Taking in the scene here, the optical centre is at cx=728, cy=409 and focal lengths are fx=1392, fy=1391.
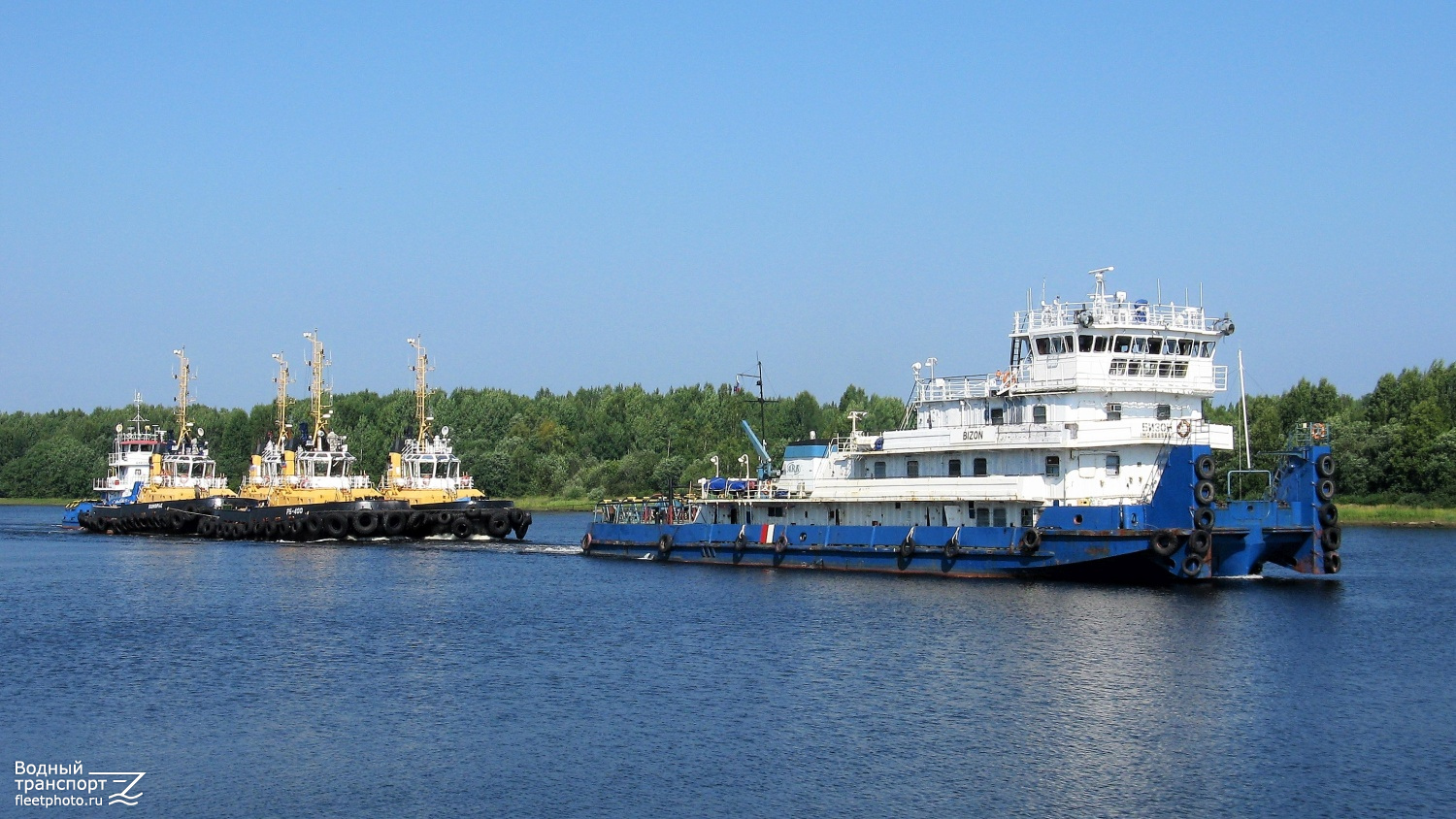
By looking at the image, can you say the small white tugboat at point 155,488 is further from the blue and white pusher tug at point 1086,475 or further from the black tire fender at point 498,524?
the blue and white pusher tug at point 1086,475

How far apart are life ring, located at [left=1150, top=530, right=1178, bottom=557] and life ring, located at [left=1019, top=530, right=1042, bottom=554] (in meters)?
3.14

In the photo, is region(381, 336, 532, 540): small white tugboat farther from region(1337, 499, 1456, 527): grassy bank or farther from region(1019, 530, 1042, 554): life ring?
region(1337, 499, 1456, 527): grassy bank

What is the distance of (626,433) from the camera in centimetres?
12875

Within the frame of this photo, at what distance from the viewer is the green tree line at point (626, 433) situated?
8006 cm

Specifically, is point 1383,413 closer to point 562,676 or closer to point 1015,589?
point 1015,589

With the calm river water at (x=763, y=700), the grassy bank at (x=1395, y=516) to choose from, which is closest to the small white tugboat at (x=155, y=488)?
the calm river water at (x=763, y=700)

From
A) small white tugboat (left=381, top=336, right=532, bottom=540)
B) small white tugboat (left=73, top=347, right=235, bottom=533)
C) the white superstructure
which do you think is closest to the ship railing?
the white superstructure

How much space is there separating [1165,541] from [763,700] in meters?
15.0

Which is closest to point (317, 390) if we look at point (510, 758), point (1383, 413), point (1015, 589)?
point (1015, 589)

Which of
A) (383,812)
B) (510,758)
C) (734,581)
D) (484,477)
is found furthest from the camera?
(484,477)

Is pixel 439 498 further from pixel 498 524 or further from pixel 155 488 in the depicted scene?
pixel 155 488

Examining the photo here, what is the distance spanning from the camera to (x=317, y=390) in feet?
247

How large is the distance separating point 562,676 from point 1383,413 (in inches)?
2822

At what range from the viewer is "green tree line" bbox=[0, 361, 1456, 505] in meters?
80.1
